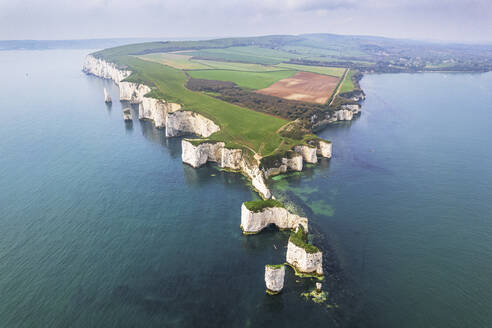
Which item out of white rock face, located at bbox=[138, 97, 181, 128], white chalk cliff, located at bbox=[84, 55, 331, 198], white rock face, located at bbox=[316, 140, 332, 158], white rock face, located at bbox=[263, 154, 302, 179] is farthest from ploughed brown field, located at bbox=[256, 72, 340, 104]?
white rock face, located at bbox=[263, 154, 302, 179]

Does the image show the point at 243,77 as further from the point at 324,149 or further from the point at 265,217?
the point at 265,217

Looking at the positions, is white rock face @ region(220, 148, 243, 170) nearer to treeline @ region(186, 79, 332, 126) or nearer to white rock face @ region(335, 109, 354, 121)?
treeline @ region(186, 79, 332, 126)

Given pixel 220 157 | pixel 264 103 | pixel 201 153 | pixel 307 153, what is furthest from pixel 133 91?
pixel 307 153

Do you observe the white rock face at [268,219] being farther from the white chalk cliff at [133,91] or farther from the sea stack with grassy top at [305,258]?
the white chalk cliff at [133,91]

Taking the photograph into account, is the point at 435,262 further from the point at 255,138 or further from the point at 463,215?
the point at 255,138

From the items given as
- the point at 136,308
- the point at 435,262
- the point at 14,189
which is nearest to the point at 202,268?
the point at 136,308
